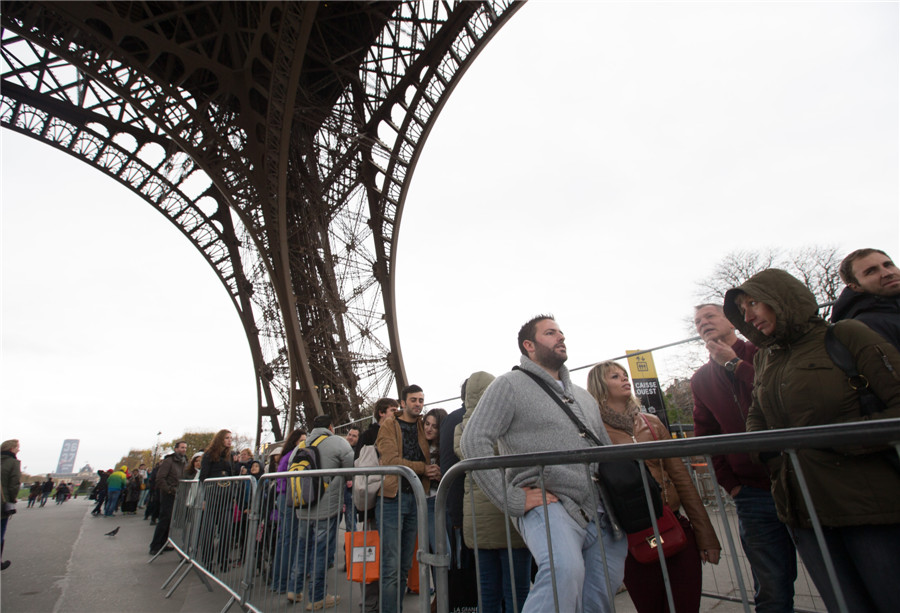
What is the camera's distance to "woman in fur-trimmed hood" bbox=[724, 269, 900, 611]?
56.1 inches

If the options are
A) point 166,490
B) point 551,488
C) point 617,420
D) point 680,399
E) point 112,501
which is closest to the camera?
point 551,488

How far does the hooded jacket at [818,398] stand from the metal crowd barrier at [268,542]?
150cm

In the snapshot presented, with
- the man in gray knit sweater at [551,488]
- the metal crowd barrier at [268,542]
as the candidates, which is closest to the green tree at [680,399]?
the metal crowd barrier at [268,542]

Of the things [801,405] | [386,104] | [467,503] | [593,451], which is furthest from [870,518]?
[386,104]

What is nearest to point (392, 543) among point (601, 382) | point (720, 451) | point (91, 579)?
point (601, 382)

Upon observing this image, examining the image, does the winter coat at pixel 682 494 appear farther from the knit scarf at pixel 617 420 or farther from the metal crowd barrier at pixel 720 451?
the metal crowd barrier at pixel 720 451

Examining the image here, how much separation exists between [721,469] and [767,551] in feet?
1.25

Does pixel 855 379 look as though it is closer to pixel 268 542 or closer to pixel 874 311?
pixel 874 311

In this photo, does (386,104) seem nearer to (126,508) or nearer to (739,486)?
(739,486)

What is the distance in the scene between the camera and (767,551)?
2.22 meters

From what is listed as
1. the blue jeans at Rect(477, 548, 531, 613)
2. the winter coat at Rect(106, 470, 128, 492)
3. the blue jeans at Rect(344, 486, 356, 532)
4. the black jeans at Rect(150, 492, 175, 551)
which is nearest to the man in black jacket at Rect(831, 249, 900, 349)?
the blue jeans at Rect(477, 548, 531, 613)

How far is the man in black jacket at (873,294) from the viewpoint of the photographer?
1.78 meters

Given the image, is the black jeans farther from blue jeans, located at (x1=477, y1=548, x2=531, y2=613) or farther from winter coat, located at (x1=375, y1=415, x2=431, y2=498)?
blue jeans, located at (x1=477, y1=548, x2=531, y2=613)

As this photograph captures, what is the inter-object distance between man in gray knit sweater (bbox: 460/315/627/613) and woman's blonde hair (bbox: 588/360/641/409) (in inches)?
19.1
